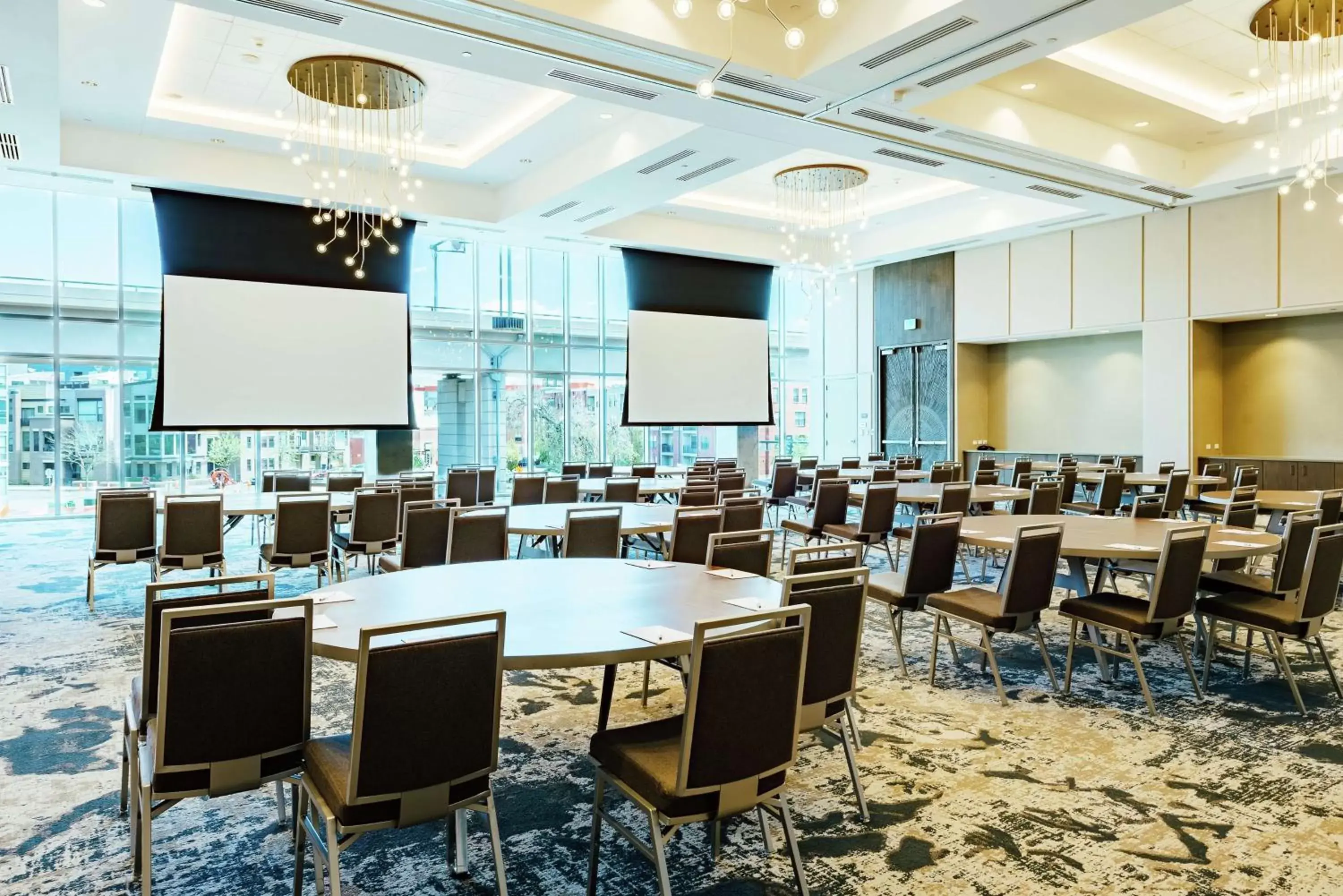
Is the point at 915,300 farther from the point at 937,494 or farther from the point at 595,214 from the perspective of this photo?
the point at 937,494

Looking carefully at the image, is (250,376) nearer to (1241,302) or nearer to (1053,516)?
(1053,516)

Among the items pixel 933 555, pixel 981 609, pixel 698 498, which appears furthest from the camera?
pixel 698 498

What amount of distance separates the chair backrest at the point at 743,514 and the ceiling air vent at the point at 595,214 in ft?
22.6

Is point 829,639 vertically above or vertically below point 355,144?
below

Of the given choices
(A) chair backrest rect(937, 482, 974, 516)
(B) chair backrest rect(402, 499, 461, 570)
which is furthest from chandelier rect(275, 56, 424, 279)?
(A) chair backrest rect(937, 482, 974, 516)

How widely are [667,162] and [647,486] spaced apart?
12.9 ft

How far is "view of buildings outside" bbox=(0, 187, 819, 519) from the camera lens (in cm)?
1271

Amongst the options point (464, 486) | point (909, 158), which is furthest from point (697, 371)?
point (464, 486)

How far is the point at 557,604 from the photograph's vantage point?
11.1ft

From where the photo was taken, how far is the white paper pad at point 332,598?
3414mm

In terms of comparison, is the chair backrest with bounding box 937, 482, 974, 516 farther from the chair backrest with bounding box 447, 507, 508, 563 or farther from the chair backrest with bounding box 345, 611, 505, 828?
the chair backrest with bounding box 345, 611, 505, 828

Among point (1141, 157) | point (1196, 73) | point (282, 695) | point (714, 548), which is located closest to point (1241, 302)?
point (1141, 157)

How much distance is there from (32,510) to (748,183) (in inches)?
480

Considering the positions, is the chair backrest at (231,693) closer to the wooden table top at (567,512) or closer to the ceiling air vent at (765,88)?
the wooden table top at (567,512)
